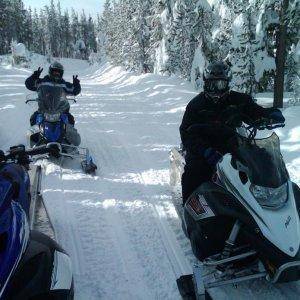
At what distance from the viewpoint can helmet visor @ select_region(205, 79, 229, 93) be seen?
5.12 m

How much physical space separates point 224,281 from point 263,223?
69 cm

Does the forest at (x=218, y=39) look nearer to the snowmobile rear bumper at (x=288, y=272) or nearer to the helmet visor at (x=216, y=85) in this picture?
the helmet visor at (x=216, y=85)

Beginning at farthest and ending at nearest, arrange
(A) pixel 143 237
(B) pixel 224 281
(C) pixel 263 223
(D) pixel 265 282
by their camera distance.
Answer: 1. (A) pixel 143 237
2. (D) pixel 265 282
3. (B) pixel 224 281
4. (C) pixel 263 223

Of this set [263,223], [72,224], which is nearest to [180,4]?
[72,224]

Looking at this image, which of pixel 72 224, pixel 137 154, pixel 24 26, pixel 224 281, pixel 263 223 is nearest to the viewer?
pixel 263 223

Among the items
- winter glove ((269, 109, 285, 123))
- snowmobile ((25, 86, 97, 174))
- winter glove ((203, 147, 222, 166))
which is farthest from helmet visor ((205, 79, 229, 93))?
snowmobile ((25, 86, 97, 174))

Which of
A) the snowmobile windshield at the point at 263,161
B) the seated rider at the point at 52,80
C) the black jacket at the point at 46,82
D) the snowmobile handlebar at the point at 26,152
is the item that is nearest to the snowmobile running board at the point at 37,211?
the snowmobile handlebar at the point at 26,152

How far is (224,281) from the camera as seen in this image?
3.81 m

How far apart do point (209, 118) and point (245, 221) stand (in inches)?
73.0

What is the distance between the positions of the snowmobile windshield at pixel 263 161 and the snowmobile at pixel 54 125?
5.02 m

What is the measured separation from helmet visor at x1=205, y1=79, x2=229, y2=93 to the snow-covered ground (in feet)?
6.29

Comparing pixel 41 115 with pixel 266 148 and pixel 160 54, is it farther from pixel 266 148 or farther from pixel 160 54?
pixel 160 54

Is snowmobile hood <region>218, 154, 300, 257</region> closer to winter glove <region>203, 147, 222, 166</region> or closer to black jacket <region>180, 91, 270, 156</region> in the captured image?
winter glove <region>203, 147, 222, 166</region>

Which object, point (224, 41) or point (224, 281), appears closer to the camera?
point (224, 281)
